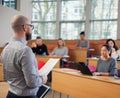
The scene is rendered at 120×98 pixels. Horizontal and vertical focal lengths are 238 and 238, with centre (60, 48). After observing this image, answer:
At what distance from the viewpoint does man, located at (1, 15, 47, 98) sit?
5.35 ft

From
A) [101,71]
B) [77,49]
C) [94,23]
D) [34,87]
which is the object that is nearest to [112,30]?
[94,23]

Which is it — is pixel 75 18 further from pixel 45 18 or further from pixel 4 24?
pixel 4 24

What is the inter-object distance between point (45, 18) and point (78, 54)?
13.8 ft

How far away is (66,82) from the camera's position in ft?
11.9

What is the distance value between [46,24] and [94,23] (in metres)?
2.37

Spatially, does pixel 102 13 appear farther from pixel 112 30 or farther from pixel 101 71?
pixel 101 71

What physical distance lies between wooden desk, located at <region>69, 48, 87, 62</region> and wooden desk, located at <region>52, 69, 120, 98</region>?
3732mm

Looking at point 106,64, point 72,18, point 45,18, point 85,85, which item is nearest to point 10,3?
point 45,18

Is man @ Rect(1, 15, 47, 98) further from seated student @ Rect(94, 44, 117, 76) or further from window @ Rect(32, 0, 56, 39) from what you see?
window @ Rect(32, 0, 56, 39)

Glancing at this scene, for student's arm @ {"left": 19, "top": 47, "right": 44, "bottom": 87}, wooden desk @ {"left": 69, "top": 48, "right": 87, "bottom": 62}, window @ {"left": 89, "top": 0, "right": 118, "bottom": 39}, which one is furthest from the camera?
window @ {"left": 89, "top": 0, "right": 118, "bottom": 39}

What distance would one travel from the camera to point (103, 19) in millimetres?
10234

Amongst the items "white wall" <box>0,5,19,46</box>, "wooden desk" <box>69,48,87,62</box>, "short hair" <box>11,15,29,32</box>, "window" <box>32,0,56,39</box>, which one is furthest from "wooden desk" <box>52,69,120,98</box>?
"window" <box>32,0,56,39</box>

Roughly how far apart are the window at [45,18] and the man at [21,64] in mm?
9469

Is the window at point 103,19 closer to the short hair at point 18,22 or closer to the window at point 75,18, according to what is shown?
the window at point 75,18
